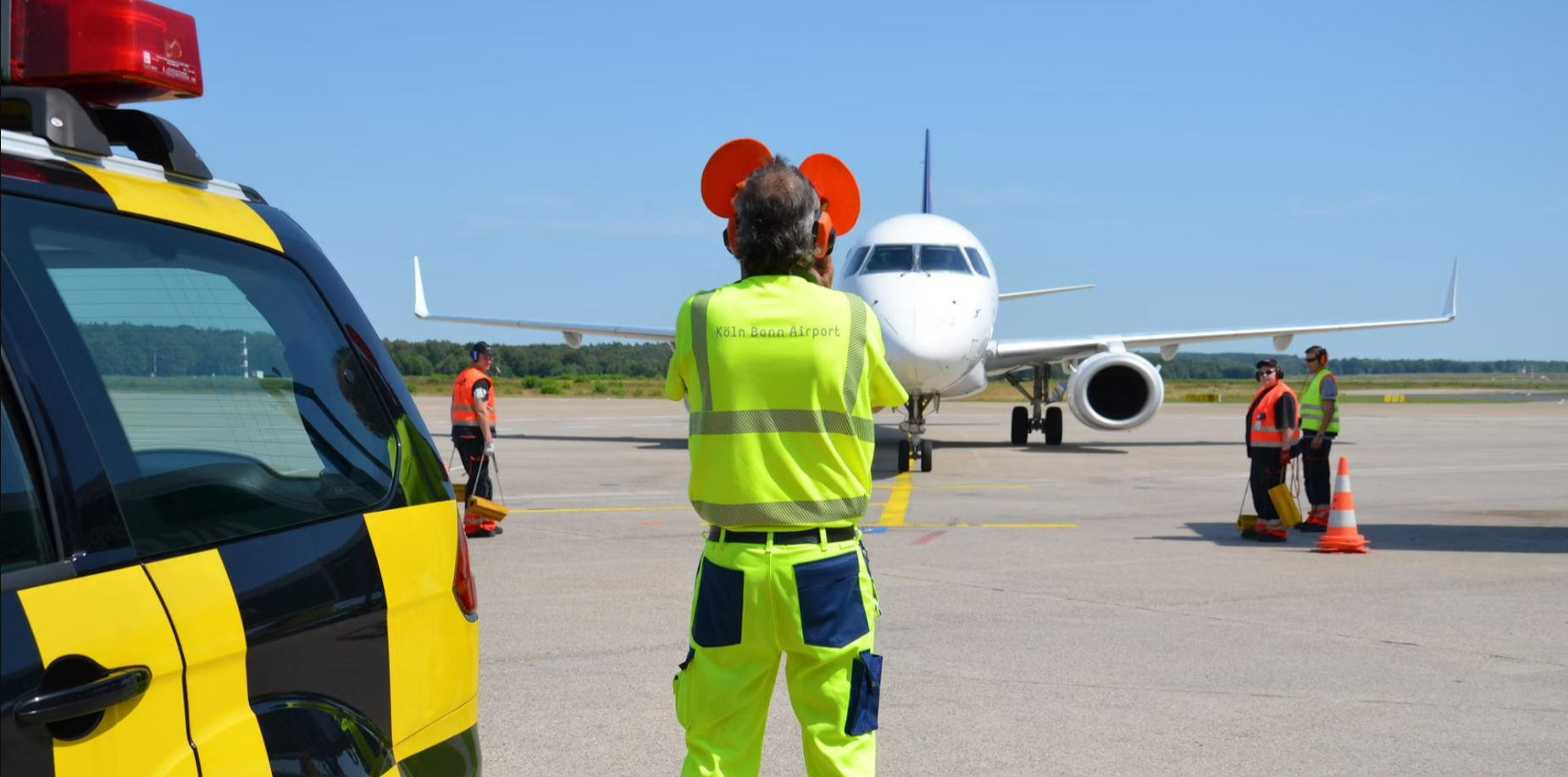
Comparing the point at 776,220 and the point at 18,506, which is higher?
the point at 776,220

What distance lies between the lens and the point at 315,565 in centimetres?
254

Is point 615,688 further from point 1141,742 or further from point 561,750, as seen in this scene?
point 1141,742

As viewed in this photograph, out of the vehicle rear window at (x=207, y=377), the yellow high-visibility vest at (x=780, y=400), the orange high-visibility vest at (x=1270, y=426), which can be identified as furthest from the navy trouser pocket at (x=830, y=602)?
the orange high-visibility vest at (x=1270, y=426)

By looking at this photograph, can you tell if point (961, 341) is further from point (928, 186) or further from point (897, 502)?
point (928, 186)

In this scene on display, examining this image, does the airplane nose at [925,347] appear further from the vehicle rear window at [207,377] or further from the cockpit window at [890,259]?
the vehicle rear window at [207,377]

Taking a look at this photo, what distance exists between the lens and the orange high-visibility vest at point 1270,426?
38.8ft

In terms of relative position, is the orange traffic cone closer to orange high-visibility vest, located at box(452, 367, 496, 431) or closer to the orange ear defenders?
orange high-visibility vest, located at box(452, 367, 496, 431)

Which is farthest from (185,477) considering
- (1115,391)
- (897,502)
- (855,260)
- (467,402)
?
(1115,391)

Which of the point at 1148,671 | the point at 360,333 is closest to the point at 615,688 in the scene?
the point at 1148,671

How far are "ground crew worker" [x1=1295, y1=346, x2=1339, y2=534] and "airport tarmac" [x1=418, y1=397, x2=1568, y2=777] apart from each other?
1.66 ft

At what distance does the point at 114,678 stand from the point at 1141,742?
12.9 ft

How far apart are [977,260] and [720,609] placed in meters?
15.9

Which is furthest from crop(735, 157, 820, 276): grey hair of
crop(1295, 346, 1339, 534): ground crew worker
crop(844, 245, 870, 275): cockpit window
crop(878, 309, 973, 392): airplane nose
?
crop(844, 245, 870, 275): cockpit window

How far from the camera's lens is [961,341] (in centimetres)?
1692
